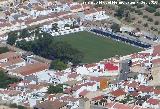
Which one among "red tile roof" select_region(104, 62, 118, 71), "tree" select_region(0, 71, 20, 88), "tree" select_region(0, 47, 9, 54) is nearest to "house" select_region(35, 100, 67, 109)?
"tree" select_region(0, 71, 20, 88)

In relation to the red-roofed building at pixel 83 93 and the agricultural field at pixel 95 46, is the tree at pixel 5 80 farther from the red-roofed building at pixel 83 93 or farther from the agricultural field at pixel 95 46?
the agricultural field at pixel 95 46

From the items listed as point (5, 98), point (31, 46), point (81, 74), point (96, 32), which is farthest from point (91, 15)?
point (5, 98)

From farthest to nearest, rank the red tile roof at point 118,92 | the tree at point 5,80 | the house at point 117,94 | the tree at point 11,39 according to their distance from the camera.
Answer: the tree at point 11,39
the tree at point 5,80
the red tile roof at point 118,92
the house at point 117,94

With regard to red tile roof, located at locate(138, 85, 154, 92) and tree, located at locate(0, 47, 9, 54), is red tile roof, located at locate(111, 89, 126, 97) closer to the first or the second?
red tile roof, located at locate(138, 85, 154, 92)

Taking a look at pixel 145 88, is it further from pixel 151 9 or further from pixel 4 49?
pixel 151 9

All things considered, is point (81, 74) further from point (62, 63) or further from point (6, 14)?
point (6, 14)

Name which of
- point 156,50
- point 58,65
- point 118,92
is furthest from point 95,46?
point 118,92

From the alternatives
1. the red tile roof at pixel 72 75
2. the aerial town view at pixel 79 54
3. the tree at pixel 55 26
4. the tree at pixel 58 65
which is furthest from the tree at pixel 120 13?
the red tile roof at pixel 72 75

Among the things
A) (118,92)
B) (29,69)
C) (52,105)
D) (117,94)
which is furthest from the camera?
(29,69)
